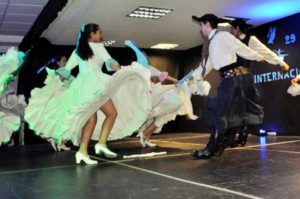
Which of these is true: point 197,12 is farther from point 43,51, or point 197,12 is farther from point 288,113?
point 43,51

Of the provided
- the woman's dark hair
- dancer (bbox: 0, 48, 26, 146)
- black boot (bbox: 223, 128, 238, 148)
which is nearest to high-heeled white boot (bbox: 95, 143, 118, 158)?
the woman's dark hair

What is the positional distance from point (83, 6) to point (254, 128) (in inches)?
163

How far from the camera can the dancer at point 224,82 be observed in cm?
327

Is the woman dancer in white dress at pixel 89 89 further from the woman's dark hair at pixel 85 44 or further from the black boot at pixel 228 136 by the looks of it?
the black boot at pixel 228 136

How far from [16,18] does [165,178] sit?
6458 millimetres

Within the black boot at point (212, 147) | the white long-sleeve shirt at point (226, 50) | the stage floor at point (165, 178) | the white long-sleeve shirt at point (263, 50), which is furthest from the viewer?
the white long-sleeve shirt at point (263, 50)

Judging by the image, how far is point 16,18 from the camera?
7887 mm

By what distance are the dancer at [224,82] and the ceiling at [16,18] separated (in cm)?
441

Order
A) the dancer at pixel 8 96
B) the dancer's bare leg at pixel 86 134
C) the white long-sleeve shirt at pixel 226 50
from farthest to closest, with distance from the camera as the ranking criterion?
the dancer at pixel 8 96 < the dancer's bare leg at pixel 86 134 < the white long-sleeve shirt at pixel 226 50

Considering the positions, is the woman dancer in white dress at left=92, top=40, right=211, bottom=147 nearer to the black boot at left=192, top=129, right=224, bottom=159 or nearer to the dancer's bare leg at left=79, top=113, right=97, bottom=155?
the dancer's bare leg at left=79, top=113, right=97, bottom=155

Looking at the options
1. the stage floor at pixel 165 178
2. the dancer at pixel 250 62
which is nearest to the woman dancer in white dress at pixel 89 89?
the stage floor at pixel 165 178

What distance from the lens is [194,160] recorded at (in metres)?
3.35

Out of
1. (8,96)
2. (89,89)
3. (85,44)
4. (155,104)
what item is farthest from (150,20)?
(89,89)

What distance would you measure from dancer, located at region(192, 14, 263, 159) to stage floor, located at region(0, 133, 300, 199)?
0.23 meters
